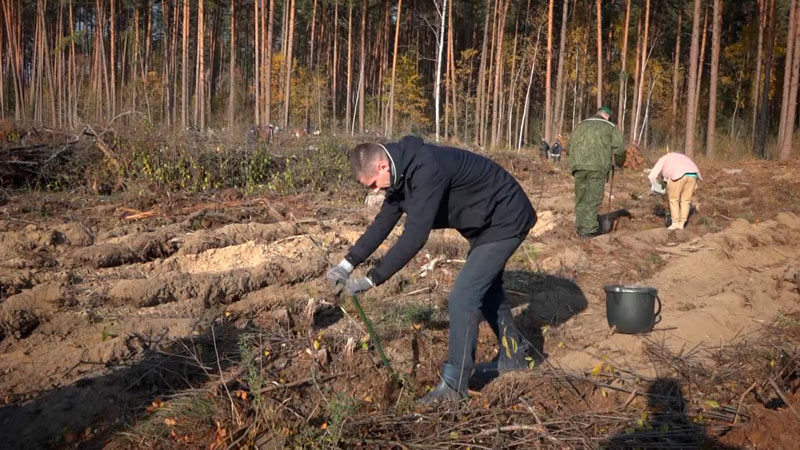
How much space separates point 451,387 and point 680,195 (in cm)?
753

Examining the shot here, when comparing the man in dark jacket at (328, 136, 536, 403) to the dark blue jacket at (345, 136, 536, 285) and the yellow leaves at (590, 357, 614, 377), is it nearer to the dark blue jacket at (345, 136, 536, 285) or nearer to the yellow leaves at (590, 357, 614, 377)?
the dark blue jacket at (345, 136, 536, 285)

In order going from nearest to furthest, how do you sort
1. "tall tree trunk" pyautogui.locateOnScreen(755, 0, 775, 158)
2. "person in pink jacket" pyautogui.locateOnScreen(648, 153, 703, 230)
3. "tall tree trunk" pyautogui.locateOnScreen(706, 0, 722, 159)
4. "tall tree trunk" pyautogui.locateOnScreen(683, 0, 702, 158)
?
"person in pink jacket" pyautogui.locateOnScreen(648, 153, 703, 230), "tall tree trunk" pyautogui.locateOnScreen(683, 0, 702, 158), "tall tree trunk" pyautogui.locateOnScreen(706, 0, 722, 159), "tall tree trunk" pyautogui.locateOnScreen(755, 0, 775, 158)

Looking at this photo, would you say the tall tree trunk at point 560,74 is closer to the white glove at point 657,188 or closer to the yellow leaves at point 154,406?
the white glove at point 657,188

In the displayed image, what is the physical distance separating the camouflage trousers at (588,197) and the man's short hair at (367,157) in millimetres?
6457

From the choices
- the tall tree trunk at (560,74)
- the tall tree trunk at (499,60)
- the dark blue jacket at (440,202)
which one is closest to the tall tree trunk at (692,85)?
the tall tree trunk at (560,74)

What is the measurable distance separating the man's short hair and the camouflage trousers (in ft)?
21.2

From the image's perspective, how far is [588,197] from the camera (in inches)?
385

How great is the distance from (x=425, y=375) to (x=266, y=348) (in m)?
1.15

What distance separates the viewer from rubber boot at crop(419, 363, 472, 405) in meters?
4.17

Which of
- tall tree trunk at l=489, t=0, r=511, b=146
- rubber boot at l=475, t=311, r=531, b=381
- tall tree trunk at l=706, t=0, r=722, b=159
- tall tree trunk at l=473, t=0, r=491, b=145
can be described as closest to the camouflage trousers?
rubber boot at l=475, t=311, r=531, b=381

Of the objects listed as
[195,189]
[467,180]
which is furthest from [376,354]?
[195,189]

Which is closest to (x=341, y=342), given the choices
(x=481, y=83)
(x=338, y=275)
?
(x=338, y=275)

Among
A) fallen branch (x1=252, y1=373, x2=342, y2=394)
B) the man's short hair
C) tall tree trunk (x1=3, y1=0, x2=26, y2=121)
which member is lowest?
fallen branch (x1=252, y1=373, x2=342, y2=394)

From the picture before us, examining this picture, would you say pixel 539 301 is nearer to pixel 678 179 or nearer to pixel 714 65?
pixel 678 179
